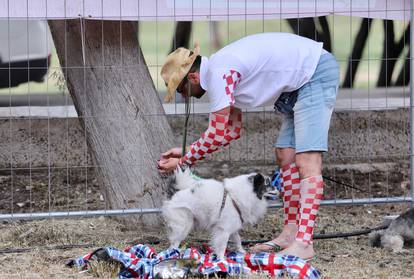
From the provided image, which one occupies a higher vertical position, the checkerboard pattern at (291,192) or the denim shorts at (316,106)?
the denim shorts at (316,106)

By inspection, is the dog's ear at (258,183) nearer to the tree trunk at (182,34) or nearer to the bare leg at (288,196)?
the bare leg at (288,196)

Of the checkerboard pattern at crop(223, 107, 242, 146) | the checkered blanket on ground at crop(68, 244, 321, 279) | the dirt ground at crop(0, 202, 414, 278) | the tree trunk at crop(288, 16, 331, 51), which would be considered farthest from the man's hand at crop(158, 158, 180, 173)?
the tree trunk at crop(288, 16, 331, 51)

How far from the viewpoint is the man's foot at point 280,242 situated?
6.05m

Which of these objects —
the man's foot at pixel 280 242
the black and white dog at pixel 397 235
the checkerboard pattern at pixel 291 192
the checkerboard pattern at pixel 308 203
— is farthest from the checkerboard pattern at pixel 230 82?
the black and white dog at pixel 397 235

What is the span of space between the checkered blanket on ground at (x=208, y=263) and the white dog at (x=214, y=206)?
17cm

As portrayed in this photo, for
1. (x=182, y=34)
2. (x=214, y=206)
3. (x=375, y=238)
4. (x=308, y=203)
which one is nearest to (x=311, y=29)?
(x=182, y=34)

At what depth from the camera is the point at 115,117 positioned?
662 cm

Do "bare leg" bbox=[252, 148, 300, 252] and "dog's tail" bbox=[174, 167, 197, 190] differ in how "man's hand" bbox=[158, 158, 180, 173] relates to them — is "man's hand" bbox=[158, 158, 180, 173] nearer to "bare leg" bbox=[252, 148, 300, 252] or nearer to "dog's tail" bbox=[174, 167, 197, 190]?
"dog's tail" bbox=[174, 167, 197, 190]

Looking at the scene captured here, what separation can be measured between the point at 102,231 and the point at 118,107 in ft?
3.12

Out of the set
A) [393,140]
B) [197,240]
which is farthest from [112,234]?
[393,140]

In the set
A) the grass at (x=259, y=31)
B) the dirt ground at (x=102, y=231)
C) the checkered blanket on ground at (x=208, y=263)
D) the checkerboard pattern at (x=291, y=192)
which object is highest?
the checkerboard pattern at (x=291, y=192)

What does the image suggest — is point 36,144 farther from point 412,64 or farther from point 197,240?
point 412,64

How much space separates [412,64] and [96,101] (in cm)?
246

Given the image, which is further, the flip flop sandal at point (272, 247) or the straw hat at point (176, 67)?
the flip flop sandal at point (272, 247)
